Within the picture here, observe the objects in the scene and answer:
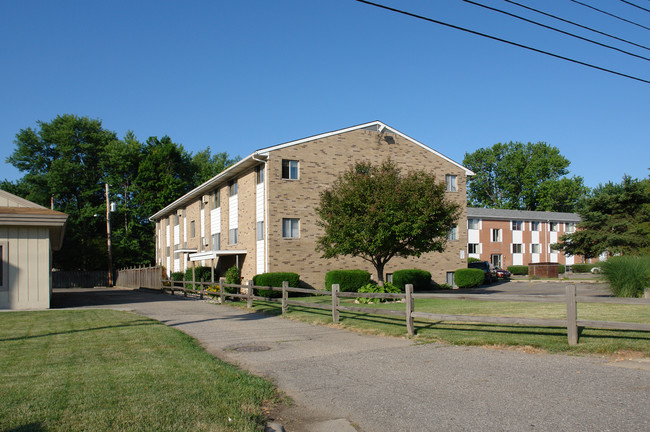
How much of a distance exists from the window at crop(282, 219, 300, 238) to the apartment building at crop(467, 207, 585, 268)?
3102 cm

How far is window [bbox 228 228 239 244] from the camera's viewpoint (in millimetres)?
32562

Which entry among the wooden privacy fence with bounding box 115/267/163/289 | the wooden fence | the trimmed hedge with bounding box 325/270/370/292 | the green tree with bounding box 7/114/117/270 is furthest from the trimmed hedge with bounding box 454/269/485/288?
the green tree with bounding box 7/114/117/270

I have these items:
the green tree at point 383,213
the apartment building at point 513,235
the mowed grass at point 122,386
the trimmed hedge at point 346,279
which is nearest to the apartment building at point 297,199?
the trimmed hedge at point 346,279

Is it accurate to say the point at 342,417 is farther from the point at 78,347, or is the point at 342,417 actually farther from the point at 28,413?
the point at 78,347

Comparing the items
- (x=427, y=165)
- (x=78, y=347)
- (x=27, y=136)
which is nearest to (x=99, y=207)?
(x=27, y=136)

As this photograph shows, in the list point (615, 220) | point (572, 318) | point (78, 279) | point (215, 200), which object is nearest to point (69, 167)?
point (78, 279)

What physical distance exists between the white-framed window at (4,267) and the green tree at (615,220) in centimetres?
3220

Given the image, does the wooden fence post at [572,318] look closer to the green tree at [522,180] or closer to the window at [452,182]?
the window at [452,182]

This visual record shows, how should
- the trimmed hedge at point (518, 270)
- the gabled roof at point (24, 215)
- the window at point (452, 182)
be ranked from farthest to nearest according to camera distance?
the trimmed hedge at point (518, 270) → the window at point (452, 182) → the gabled roof at point (24, 215)

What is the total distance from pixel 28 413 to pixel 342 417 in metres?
3.26

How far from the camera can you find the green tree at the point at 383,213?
2067 centimetres

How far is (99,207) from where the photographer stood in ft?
194

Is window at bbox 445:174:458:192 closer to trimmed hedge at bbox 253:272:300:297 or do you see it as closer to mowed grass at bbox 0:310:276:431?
trimmed hedge at bbox 253:272:300:297

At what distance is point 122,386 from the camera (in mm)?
6723
